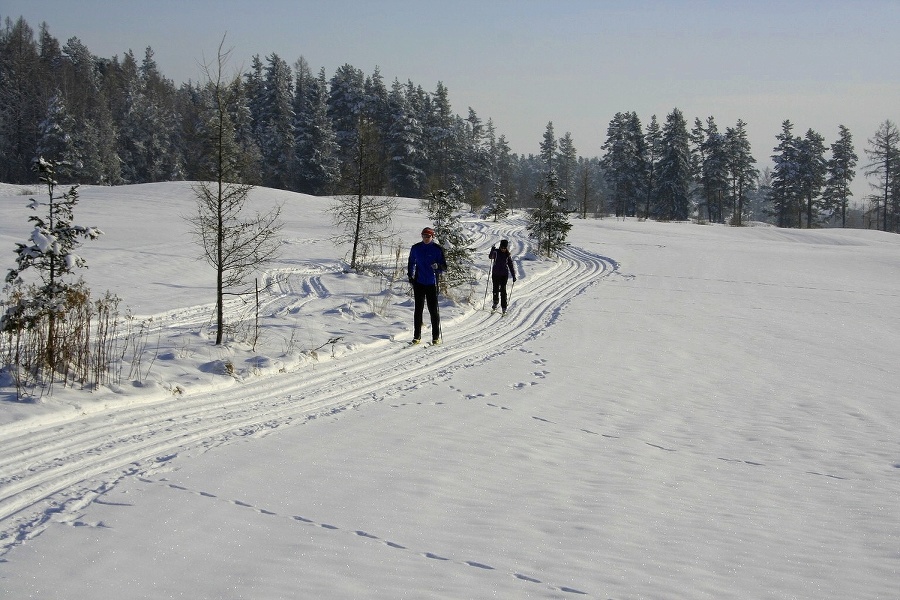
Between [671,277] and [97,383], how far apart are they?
22383 millimetres

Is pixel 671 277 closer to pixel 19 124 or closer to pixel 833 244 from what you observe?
pixel 833 244

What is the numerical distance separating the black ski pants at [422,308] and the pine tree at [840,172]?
73.5 m

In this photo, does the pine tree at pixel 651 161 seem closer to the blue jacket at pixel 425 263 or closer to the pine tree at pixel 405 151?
the pine tree at pixel 405 151

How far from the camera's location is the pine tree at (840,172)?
7019cm

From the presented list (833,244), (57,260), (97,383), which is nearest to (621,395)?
(97,383)

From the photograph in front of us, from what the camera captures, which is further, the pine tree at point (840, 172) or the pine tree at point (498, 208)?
the pine tree at point (840, 172)

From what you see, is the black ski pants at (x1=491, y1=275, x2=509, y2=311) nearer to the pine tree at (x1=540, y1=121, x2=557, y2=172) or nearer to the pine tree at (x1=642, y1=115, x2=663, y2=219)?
the pine tree at (x1=642, y1=115, x2=663, y2=219)

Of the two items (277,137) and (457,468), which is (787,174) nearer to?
(277,137)

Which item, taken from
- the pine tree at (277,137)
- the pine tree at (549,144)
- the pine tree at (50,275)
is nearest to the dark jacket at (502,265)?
the pine tree at (50,275)

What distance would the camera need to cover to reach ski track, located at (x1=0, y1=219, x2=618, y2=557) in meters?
4.71

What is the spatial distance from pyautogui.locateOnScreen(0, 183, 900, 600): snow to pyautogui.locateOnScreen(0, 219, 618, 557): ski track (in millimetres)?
35

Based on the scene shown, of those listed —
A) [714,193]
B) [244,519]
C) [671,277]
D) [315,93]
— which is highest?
[315,93]

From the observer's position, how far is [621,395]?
9094 mm

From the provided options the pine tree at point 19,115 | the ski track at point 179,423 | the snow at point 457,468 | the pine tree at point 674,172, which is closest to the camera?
the snow at point 457,468
